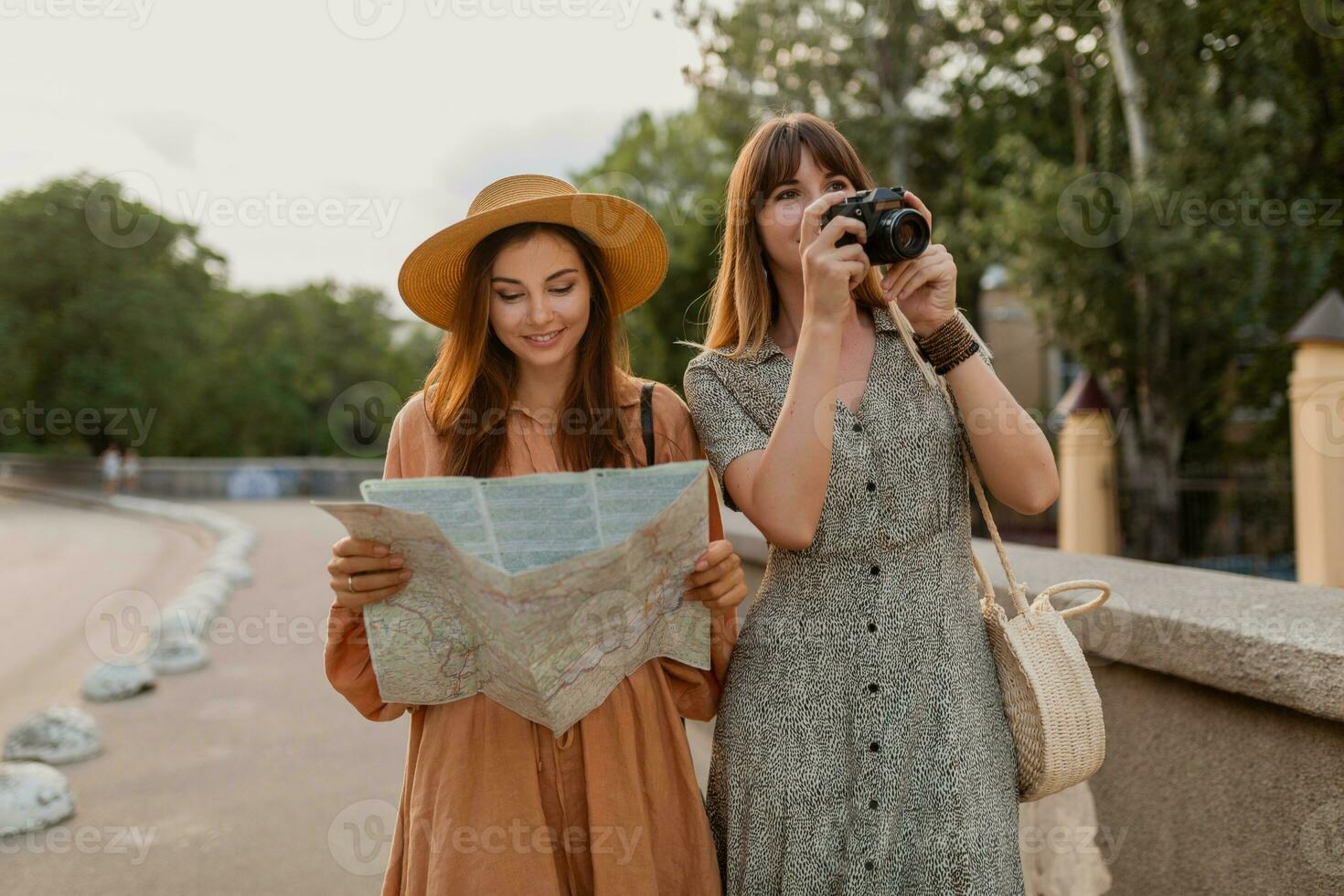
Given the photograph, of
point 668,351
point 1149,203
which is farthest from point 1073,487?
point 668,351

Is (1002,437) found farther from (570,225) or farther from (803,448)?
(570,225)

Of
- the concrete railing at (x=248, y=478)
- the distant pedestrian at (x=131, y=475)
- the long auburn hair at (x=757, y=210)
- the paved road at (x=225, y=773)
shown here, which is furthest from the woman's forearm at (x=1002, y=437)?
the distant pedestrian at (x=131, y=475)

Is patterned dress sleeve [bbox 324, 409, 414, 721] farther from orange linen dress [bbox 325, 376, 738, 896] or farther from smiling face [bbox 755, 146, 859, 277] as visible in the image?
smiling face [bbox 755, 146, 859, 277]

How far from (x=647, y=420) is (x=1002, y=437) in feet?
2.34

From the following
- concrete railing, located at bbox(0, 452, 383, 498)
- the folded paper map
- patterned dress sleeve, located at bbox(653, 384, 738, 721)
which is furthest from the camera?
concrete railing, located at bbox(0, 452, 383, 498)

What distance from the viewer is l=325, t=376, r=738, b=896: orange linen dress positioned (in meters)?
1.76

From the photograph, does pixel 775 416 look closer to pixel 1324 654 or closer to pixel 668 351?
pixel 1324 654

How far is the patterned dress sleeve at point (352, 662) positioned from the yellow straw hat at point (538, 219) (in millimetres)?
542

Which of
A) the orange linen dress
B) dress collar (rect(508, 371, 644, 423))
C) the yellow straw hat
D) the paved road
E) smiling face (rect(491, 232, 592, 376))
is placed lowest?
the paved road

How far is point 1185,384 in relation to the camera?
1179 cm

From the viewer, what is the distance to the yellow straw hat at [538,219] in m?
2.03

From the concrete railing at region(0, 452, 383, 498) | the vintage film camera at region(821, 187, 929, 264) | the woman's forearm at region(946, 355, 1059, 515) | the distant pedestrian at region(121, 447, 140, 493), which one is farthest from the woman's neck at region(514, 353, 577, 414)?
the distant pedestrian at region(121, 447, 140, 493)

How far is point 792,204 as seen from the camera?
2.01m

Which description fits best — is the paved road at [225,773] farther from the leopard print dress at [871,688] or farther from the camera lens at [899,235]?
the camera lens at [899,235]
